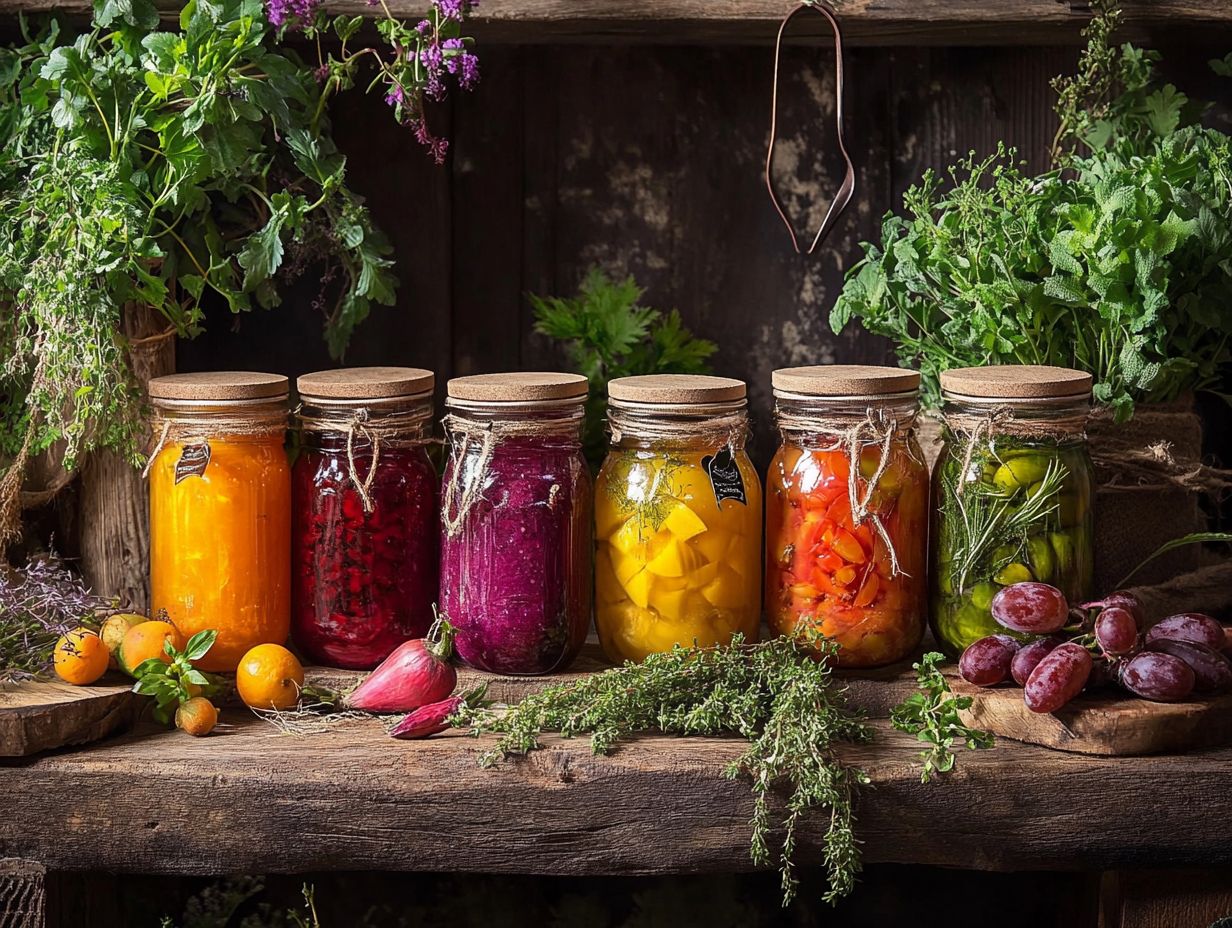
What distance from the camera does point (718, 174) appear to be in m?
1.71

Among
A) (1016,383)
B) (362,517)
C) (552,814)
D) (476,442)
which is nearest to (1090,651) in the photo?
(1016,383)

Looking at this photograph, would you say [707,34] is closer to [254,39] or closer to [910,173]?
[910,173]

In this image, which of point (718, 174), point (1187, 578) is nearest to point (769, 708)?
point (1187, 578)

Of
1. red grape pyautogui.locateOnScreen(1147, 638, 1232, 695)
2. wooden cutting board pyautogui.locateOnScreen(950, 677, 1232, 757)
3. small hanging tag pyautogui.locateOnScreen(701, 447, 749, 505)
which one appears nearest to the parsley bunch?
small hanging tag pyautogui.locateOnScreen(701, 447, 749, 505)

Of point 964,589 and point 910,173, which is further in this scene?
point 910,173

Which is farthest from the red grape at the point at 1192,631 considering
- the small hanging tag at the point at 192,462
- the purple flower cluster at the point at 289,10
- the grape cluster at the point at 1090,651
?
the purple flower cluster at the point at 289,10

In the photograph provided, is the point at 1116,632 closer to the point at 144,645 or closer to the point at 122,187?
the point at 144,645

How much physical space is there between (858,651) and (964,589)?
13 centimetres

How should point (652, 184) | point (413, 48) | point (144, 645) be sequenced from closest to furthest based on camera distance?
point (144, 645) < point (413, 48) < point (652, 184)

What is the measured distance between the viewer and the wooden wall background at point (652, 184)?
168 cm

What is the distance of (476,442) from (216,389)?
0.28 metres

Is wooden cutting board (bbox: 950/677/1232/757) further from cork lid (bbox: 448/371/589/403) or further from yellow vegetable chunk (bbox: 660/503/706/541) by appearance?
cork lid (bbox: 448/371/589/403)

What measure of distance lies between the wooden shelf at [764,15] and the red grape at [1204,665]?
75 cm

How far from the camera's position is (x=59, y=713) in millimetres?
1181
